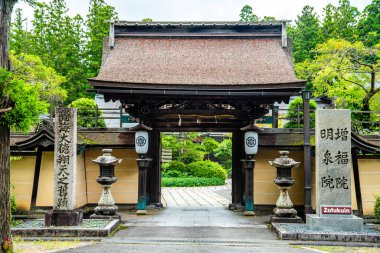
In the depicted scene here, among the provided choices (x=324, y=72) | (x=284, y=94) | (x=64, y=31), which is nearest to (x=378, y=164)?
(x=284, y=94)

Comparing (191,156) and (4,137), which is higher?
(4,137)

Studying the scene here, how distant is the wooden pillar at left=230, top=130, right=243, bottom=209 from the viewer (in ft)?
44.5

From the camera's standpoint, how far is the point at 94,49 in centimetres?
3306

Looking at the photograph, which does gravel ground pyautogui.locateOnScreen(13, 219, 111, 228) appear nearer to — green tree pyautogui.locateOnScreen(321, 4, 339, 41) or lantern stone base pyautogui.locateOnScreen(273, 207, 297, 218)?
lantern stone base pyautogui.locateOnScreen(273, 207, 297, 218)

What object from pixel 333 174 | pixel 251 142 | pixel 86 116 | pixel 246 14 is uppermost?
pixel 246 14

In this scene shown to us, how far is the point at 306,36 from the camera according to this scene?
3781cm

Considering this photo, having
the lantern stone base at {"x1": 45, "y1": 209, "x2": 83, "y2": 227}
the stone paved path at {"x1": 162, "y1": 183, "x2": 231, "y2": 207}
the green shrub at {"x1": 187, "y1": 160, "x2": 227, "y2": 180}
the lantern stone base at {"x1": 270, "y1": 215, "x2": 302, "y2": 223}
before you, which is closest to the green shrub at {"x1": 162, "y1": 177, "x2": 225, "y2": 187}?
the green shrub at {"x1": 187, "y1": 160, "x2": 227, "y2": 180}

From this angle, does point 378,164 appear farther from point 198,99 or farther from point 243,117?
point 198,99

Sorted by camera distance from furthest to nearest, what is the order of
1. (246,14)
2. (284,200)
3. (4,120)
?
(246,14) → (284,200) → (4,120)

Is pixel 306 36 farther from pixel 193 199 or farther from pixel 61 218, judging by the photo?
pixel 61 218

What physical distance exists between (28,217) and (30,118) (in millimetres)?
6186

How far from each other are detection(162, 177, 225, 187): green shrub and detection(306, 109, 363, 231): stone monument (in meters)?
16.1

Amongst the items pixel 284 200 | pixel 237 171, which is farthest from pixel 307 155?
pixel 237 171

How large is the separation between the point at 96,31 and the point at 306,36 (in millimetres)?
20004
